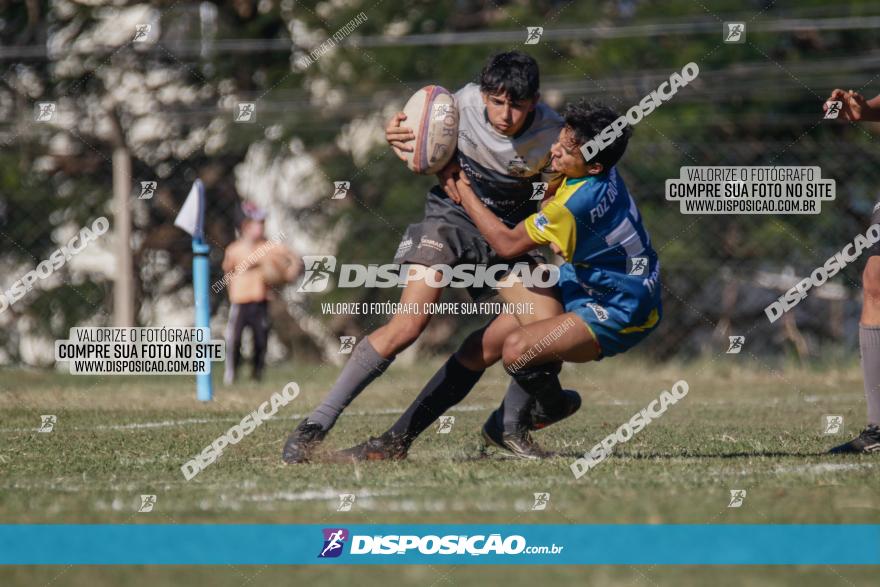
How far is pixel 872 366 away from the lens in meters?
6.56

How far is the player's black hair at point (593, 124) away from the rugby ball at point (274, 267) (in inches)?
329

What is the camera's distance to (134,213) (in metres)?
15.9

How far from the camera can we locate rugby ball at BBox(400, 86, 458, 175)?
242 inches

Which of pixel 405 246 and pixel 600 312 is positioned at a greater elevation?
pixel 405 246

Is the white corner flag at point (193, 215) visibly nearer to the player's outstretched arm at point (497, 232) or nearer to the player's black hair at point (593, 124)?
the player's outstretched arm at point (497, 232)

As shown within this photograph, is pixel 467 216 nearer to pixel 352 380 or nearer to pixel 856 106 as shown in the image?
pixel 352 380

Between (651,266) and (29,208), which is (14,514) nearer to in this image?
(651,266)

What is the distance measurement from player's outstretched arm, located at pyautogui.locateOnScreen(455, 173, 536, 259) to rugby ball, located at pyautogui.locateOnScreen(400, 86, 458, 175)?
222 mm

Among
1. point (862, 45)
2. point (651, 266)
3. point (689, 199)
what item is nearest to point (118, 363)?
point (689, 199)

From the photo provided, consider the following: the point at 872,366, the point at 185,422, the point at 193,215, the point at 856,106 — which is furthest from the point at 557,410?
the point at 193,215

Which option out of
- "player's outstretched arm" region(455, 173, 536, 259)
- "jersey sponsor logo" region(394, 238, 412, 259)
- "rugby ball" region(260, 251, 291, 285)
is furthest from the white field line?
"rugby ball" region(260, 251, 291, 285)

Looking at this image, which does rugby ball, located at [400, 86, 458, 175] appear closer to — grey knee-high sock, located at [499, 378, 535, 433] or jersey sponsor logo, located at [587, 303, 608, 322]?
jersey sponsor logo, located at [587, 303, 608, 322]

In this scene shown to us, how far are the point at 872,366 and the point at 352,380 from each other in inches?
104

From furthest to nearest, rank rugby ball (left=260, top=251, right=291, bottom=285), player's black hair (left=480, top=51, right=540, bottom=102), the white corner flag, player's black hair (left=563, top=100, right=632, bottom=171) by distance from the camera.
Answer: rugby ball (left=260, top=251, right=291, bottom=285)
the white corner flag
player's black hair (left=480, top=51, right=540, bottom=102)
player's black hair (left=563, top=100, right=632, bottom=171)
